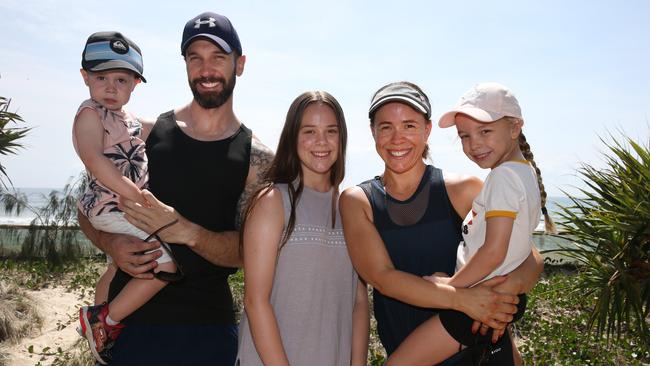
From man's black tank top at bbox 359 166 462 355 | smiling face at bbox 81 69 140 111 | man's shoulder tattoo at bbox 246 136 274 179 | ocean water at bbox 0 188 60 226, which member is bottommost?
ocean water at bbox 0 188 60 226

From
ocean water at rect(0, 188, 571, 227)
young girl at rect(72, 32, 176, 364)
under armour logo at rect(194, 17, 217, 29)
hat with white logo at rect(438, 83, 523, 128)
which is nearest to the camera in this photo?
hat with white logo at rect(438, 83, 523, 128)

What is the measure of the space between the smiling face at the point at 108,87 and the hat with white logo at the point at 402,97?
59.1 inches

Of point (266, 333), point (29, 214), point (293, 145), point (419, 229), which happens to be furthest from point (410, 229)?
point (29, 214)

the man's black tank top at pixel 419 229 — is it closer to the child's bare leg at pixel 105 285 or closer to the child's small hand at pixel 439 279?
the child's small hand at pixel 439 279

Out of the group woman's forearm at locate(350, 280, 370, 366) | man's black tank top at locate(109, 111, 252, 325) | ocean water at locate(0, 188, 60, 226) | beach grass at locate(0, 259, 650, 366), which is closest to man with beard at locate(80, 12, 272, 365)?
man's black tank top at locate(109, 111, 252, 325)

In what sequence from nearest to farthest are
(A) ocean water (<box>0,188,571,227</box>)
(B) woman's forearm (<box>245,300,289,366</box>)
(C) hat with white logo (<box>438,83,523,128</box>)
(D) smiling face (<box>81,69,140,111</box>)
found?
(B) woman's forearm (<box>245,300,289,366</box>)
(C) hat with white logo (<box>438,83,523,128</box>)
(D) smiling face (<box>81,69,140,111</box>)
(A) ocean water (<box>0,188,571,227</box>)

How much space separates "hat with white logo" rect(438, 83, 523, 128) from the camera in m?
3.14

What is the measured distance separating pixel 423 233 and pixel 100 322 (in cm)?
192

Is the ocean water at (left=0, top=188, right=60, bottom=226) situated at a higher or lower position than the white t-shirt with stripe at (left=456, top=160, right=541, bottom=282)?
lower

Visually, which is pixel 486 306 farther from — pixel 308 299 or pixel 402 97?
pixel 402 97

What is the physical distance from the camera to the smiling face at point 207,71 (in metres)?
3.53

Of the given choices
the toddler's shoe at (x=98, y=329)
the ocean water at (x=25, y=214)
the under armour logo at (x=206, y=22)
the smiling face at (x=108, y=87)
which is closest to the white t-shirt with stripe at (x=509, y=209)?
the under armour logo at (x=206, y=22)

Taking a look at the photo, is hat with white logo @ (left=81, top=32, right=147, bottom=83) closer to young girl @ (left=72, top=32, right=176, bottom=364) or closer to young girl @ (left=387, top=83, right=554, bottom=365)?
young girl @ (left=72, top=32, right=176, bottom=364)

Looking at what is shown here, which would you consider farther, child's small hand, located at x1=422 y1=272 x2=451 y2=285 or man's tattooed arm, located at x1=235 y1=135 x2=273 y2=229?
man's tattooed arm, located at x1=235 y1=135 x2=273 y2=229
